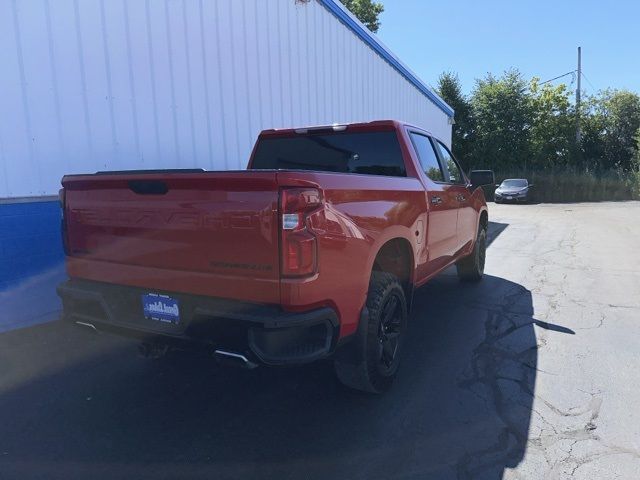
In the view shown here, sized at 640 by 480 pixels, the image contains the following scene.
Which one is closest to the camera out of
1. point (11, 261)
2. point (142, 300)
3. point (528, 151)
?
point (142, 300)

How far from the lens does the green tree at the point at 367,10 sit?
3369 centimetres

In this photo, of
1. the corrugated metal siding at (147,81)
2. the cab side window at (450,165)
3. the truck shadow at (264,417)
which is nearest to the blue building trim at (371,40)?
the corrugated metal siding at (147,81)

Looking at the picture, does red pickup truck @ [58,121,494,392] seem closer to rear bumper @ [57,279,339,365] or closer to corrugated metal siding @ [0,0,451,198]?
rear bumper @ [57,279,339,365]

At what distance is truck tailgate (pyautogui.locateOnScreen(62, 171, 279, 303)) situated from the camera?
8.45ft

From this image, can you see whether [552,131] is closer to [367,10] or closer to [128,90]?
[367,10]

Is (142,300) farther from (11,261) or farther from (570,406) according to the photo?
(570,406)

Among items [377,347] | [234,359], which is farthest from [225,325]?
[377,347]

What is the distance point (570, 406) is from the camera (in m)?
3.28

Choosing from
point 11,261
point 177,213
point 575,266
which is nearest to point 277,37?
point 11,261

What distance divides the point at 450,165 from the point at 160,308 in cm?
397

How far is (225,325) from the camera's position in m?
2.64

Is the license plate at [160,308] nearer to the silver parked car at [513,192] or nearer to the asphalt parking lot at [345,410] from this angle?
the asphalt parking lot at [345,410]

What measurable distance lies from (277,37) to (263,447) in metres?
6.73

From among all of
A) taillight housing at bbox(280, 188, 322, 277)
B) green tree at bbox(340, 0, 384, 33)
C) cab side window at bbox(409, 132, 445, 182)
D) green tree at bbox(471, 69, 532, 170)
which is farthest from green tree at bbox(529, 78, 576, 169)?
taillight housing at bbox(280, 188, 322, 277)
